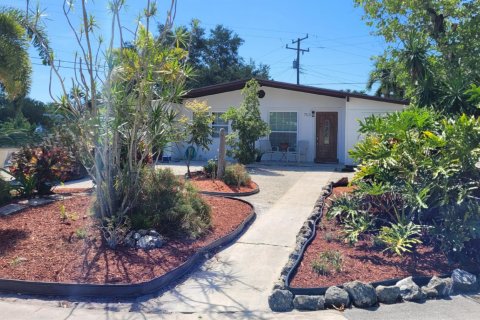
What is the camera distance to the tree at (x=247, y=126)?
15.4m

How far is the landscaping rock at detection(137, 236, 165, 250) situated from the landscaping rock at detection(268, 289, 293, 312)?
205cm

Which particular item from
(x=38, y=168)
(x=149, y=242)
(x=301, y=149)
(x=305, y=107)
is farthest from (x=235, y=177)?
(x=305, y=107)

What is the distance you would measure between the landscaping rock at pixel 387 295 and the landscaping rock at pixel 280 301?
980mm

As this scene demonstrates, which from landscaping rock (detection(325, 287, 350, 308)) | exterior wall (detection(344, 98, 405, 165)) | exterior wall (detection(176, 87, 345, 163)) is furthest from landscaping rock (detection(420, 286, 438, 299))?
exterior wall (detection(176, 87, 345, 163))

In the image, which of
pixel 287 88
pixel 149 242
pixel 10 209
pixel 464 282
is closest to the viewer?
pixel 464 282

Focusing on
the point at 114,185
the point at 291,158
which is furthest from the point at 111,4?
the point at 291,158

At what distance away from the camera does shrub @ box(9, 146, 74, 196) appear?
338 inches

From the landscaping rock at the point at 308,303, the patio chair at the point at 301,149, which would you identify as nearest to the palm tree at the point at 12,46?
the landscaping rock at the point at 308,303

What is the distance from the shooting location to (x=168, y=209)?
6.52m

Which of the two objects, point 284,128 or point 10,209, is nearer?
point 10,209

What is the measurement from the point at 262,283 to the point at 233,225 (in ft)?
7.28

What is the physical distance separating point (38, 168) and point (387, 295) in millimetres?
7216

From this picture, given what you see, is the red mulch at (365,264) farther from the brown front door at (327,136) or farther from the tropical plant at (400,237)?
the brown front door at (327,136)

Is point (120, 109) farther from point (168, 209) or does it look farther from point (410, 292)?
point (410, 292)
